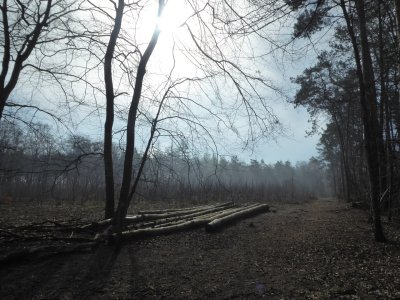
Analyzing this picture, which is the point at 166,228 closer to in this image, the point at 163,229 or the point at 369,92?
the point at 163,229

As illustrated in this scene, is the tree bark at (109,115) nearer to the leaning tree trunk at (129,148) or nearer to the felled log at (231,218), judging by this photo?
the leaning tree trunk at (129,148)

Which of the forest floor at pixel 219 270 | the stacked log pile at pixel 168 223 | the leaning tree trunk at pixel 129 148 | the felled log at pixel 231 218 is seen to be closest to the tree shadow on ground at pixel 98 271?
the forest floor at pixel 219 270

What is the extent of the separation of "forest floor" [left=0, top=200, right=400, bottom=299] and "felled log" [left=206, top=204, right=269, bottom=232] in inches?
25.5

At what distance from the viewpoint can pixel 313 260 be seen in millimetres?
6012

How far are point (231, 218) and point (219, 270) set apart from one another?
4640 millimetres

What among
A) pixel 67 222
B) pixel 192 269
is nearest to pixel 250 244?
pixel 192 269

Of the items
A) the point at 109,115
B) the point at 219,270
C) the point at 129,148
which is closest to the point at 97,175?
the point at 109,115

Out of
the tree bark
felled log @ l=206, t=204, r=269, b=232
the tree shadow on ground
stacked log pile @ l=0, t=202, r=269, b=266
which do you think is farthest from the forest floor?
the tree bark

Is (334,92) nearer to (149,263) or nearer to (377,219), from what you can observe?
(377,219)

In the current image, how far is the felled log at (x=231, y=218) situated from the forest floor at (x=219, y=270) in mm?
648

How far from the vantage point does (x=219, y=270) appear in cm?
554

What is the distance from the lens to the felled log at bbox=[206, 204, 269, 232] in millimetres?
8570

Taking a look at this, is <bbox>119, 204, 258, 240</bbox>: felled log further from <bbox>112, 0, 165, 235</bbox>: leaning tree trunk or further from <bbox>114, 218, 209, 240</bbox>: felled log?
<bbox>112, 0, 165, 235</bbox>: leaning tree trunk

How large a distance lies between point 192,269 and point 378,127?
8.18 m
